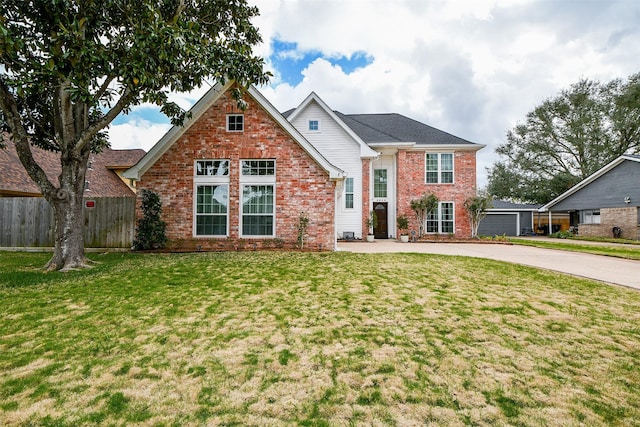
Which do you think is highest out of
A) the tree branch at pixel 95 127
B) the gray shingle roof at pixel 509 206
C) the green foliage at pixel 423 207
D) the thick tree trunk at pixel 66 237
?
the tree branch at pixel 95 127

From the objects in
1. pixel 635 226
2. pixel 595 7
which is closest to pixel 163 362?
pixel 595 7

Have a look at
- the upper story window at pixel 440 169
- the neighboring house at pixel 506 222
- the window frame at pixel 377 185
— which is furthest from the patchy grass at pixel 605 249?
the neighboring house at pixel 506 222

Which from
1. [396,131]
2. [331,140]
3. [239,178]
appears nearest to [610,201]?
[396,131]

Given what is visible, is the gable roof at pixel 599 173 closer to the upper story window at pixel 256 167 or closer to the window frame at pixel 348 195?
the window frame at pixel 348 195

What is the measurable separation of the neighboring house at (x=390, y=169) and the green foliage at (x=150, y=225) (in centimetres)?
880

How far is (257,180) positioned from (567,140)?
33.5 metres

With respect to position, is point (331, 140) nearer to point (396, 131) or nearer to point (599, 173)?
point (396, 131)

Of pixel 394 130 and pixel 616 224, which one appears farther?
pixel 616 224

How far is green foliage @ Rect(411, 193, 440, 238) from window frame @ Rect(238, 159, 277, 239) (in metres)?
9.72

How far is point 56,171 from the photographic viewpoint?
58.6 feet

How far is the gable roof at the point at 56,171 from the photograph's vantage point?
46.8 ft

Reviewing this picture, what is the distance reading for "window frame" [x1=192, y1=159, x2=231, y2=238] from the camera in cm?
1093

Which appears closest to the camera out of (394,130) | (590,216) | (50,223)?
(50,223)

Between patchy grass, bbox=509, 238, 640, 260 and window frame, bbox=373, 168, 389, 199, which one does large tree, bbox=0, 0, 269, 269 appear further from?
patchy grass, bbox=509, 238, 640, 260
